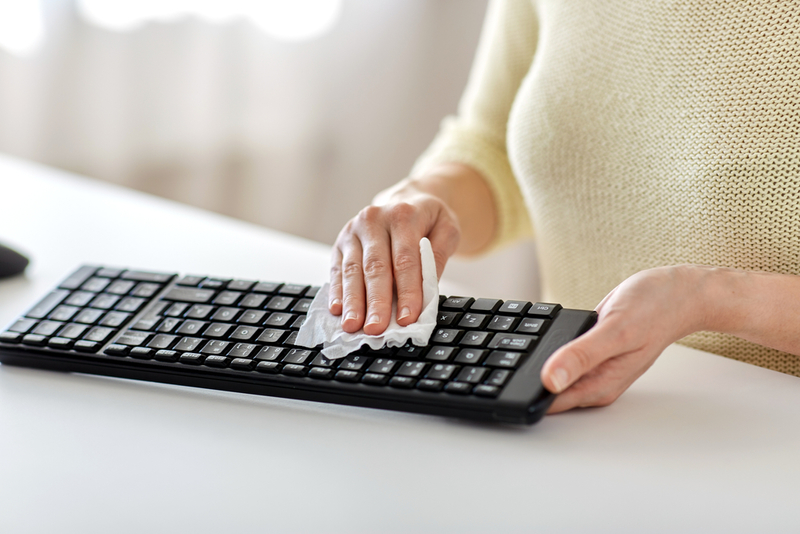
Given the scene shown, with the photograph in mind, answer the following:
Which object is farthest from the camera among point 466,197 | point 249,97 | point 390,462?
point 249,97

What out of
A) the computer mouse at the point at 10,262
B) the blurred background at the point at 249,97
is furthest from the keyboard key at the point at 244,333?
the blurred background at the point at 249,97

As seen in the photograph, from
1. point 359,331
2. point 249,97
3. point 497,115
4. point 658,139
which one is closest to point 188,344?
point 359,331

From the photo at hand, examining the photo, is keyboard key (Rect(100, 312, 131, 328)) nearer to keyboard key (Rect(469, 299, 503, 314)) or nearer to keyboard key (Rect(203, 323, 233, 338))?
keyboard key (Rect(203, 323, 233, 338))

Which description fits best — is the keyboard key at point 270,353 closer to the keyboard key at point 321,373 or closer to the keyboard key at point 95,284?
the keyboard key at point 321,373

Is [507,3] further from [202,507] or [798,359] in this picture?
[202,507]

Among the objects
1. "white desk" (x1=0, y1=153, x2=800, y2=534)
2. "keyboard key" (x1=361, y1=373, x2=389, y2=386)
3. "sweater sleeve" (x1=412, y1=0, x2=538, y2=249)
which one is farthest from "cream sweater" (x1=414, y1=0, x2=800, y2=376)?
"keyboard key" (x1=361, y1=373, x2=389, y2=386)

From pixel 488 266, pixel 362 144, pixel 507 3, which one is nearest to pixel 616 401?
pixel 507 3

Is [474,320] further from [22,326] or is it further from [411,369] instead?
[22,326]

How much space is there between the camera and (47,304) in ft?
1.90

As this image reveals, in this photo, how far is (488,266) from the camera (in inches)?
78.9

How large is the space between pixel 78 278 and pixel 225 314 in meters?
0.17

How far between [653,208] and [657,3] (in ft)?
→ 0.63

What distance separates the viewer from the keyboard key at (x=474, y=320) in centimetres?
47

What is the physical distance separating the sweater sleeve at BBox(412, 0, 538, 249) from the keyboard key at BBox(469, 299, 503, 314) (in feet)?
1.43
